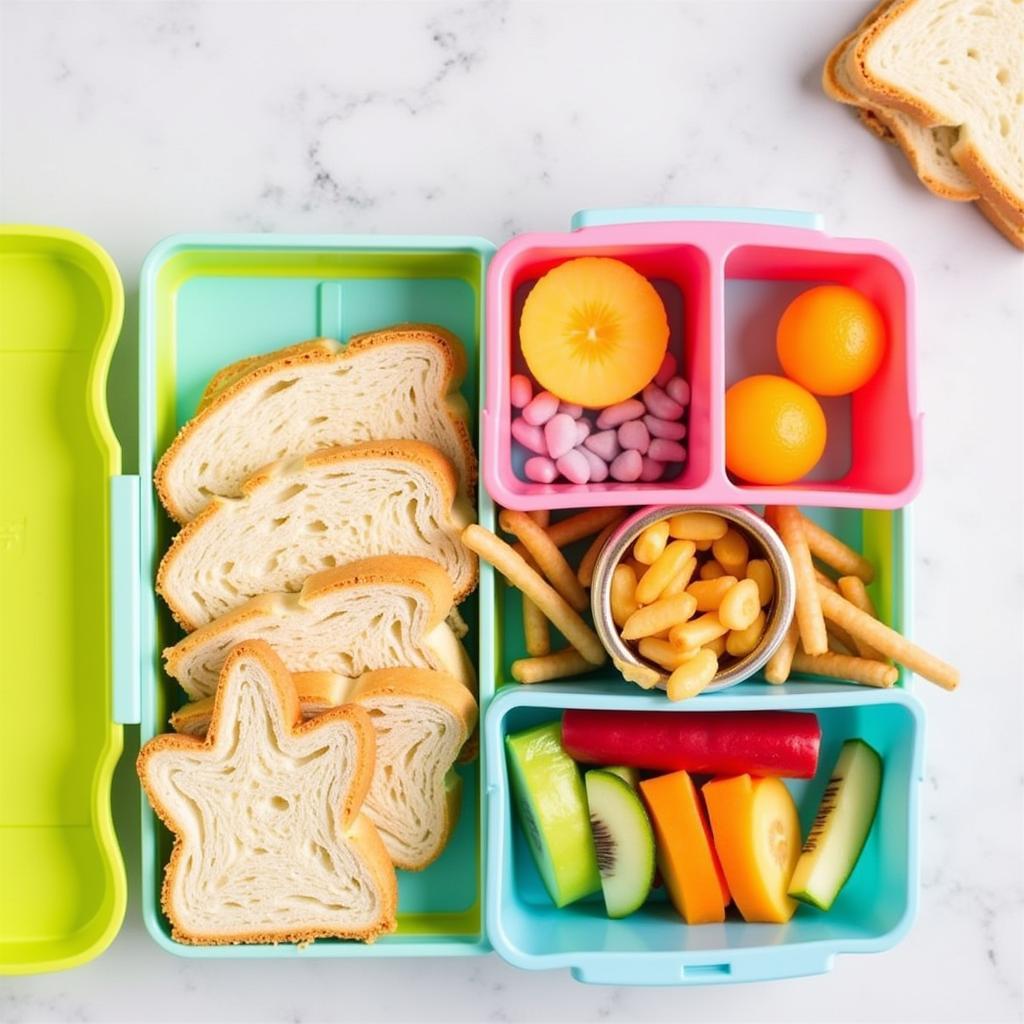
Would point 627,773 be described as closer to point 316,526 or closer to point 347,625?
point 347,625

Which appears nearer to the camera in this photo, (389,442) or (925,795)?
(389,442)

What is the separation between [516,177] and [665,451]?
45cm

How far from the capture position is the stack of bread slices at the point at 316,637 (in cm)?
132

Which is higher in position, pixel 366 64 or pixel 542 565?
pixel 366 64

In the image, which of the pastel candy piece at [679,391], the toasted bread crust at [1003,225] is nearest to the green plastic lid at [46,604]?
the pastel candy piece at [679,391]

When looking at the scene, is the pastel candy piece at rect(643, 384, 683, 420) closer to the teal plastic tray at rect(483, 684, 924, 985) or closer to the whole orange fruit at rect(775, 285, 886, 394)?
the whole orange fruit at rect(775, 285, 886, 394)

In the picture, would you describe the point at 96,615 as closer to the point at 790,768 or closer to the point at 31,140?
the point at 31,140

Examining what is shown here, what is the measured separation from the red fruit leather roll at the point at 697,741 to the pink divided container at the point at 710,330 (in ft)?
0.92

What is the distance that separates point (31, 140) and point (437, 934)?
3.98 feet

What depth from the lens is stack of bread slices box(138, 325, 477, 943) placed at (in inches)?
51.8

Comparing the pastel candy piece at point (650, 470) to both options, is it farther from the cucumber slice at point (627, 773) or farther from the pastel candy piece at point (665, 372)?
the cucumber slice at point (627, 773)

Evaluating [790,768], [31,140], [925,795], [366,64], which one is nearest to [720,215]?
[366,64]

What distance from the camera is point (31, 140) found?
4.92 feet

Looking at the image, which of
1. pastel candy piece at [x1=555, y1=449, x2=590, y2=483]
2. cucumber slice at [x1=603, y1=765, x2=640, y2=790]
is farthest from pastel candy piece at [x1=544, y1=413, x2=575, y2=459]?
cucumber slice at [x1=603, y1=765, x2=640, y2=790]
